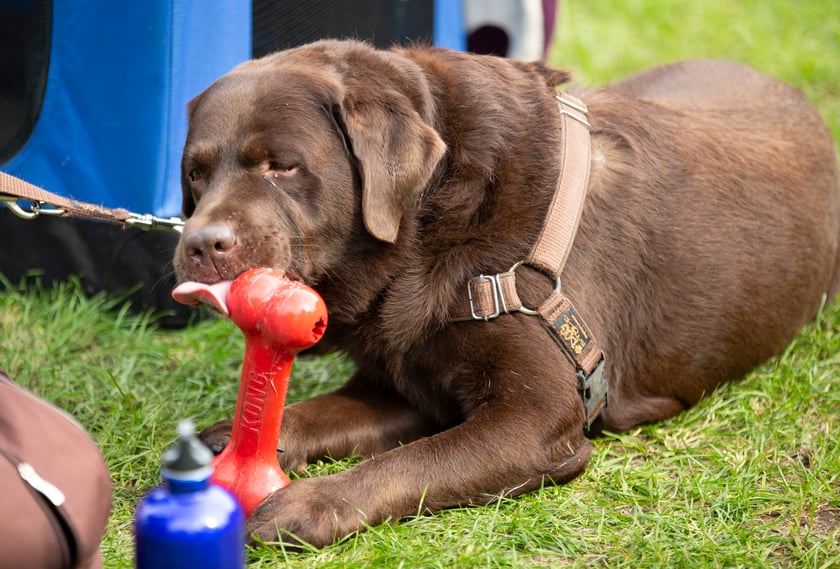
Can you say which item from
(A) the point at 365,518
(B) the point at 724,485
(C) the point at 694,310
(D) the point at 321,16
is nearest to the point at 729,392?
(C) the point at 694,310

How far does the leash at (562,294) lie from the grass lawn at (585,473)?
286 millimetres

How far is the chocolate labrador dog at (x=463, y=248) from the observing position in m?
2.56

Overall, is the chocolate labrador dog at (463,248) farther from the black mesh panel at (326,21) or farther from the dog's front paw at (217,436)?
the black mesh panel at (326,21)

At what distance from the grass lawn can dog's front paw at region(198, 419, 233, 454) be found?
18cm

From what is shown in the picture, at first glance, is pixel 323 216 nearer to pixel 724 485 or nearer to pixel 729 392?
pixel 724 485

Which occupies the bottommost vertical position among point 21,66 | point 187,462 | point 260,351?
point 260,351

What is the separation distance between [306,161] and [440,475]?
86 cm

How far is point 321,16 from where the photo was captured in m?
3.86

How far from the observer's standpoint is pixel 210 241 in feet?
8.02

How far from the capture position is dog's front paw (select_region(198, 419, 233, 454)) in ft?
9.04

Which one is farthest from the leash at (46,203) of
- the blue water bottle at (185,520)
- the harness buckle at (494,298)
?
the blue water bottle at (185,520)

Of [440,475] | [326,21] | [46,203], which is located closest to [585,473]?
[440,475]

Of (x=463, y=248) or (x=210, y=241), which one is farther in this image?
(x=463, y=248)

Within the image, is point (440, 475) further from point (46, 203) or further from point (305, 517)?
point (46, 203)
